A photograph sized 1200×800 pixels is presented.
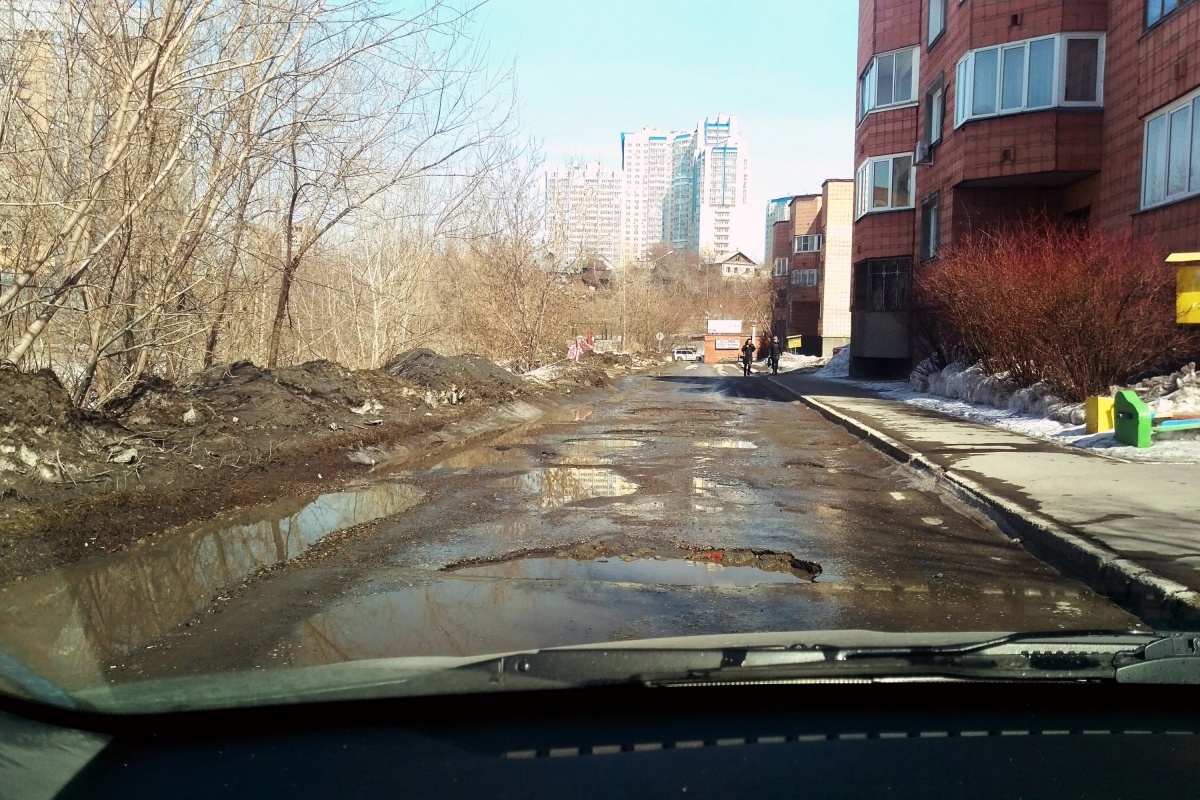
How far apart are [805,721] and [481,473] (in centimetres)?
853

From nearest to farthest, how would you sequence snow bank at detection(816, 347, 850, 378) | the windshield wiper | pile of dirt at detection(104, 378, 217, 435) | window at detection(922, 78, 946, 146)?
the windshield wiper
pile of dirt at detection(104, 378, 217, 435)
window at detection(922, 78, 946, 146)
snow bank at detection(816, 347, 850, 378)

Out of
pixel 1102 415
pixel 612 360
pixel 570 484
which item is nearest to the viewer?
pixel 570 484

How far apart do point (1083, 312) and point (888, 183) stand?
55.3 ft

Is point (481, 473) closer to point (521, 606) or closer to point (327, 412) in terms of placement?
point (327, 412)

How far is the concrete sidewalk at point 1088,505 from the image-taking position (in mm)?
5605

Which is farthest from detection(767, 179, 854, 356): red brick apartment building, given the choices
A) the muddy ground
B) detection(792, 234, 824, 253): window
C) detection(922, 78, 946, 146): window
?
the muddy ground

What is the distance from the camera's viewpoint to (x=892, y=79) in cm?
2958

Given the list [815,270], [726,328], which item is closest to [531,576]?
[815,270]

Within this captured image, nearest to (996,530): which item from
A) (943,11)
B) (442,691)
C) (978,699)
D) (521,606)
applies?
(521,606)

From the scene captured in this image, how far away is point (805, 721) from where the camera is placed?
264cm

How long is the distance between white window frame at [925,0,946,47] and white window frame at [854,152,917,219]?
3590 millimetres

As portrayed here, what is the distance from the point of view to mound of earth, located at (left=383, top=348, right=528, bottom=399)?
64.2 feet

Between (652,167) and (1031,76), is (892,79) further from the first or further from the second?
(652,167)

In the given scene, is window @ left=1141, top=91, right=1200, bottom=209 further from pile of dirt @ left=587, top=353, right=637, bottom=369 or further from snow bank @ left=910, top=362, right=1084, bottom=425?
pile of dirt @ left=587, top=353, right=637, bottom=369
